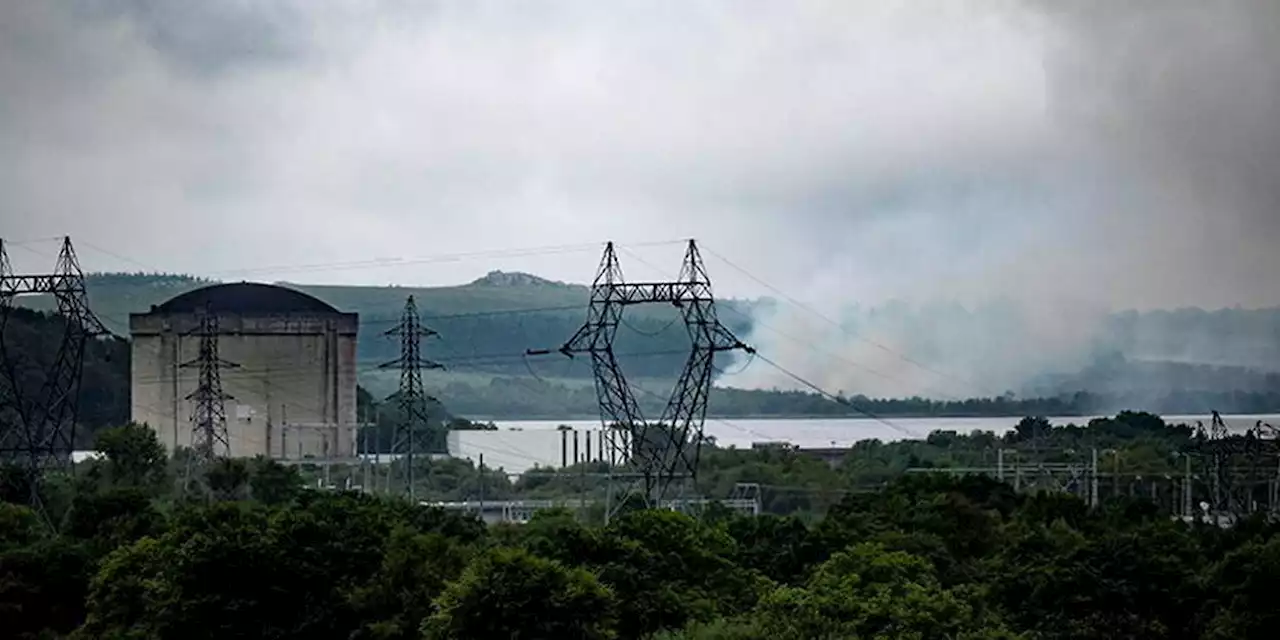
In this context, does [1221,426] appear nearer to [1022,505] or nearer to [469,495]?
[1022,505]

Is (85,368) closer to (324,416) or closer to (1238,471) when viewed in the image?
(324,416)

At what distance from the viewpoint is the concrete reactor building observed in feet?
179

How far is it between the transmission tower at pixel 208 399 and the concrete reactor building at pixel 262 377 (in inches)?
24.1

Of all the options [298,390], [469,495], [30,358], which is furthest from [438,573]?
[30,358]

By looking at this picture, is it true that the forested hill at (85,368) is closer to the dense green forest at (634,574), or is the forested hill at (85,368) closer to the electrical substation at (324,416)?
the electrical substation at (324,416)

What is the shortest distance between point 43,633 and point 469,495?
25.7 meters

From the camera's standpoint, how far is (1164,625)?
890 inches

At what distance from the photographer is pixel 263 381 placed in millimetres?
54812

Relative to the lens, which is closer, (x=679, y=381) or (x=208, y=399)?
(x=679, y=381)

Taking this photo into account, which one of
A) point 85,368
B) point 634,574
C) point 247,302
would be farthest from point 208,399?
point 85,368

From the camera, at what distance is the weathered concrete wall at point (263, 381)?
179 ft

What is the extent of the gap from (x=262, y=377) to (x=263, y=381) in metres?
0.13

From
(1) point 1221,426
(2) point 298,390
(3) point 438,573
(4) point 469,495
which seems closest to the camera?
(3) point 438,573

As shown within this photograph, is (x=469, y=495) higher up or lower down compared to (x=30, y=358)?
lower down
